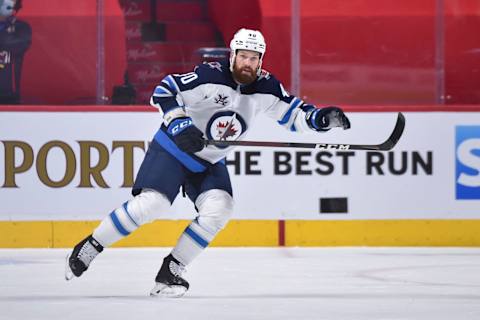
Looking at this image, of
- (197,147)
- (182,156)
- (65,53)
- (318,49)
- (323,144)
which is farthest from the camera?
(318,49)

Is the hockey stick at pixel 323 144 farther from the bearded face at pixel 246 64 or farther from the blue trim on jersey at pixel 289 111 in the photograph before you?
the bearded face at pixel 246 64

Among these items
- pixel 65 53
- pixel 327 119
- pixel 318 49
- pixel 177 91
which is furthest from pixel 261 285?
pixel 65 53

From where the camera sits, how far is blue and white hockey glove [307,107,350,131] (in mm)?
5309

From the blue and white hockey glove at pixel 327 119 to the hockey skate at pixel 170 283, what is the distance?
796 mm

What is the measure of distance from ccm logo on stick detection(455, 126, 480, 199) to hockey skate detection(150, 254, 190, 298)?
2.80m

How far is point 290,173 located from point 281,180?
0.07 metres

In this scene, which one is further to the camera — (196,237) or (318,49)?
(318,49)

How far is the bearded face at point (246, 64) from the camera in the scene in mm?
5262

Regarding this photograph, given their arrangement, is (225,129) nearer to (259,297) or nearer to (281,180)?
(259,297)

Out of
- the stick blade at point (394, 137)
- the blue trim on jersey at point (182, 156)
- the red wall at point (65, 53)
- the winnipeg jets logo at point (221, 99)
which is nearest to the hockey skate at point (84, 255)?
the blue trim on jersey at point (182, 156)

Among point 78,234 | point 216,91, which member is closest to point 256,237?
point 78,234

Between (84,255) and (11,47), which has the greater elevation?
(11,47)

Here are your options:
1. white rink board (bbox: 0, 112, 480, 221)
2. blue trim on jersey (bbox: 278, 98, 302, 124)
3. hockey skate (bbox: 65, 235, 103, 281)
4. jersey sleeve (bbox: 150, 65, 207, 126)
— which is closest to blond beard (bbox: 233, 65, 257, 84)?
jersey sleeve (bbox: 150, 65, 207, 126)

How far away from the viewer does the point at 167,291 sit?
525 centimetres
